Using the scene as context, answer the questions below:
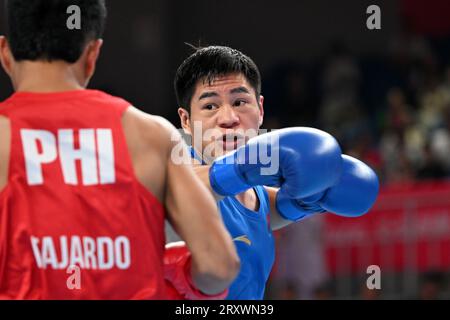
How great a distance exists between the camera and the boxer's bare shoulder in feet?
6.91

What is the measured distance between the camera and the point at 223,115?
3.17 metres

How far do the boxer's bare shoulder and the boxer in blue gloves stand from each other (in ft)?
1.69

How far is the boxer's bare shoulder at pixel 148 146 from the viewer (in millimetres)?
2107

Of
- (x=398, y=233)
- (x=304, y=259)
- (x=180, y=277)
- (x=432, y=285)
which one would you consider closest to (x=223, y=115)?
(x=180, y=277)

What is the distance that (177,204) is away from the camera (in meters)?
2.13

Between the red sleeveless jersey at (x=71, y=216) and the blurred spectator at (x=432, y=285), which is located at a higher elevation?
the red sleeveless jersey at (x=71, y=216)

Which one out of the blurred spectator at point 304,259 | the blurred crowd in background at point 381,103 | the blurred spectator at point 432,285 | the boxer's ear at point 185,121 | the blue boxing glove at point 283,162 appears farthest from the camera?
the blurred crowd in background at point 381,103

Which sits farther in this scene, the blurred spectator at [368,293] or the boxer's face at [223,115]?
the blurred spectator at [368,293]

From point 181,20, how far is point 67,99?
1082 centimetres

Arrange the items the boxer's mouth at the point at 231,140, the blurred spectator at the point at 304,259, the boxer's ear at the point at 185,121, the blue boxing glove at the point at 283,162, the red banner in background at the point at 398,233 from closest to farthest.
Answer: the blue boxing glove at the point at 283,162, the boxer's mouth at the point at 231,140, the boxer's ear at the point at 185,121, the red banner in background at the point at 398,233, the blurred spectator at the point at 304,259

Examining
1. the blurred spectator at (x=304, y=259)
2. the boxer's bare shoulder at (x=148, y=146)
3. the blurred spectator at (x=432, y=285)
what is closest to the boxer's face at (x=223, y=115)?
the boxer's bare shoulder at (x=148, y=146)

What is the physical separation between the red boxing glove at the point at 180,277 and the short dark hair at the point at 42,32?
0.60m

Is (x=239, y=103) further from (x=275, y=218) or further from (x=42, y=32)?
(x=42, y=32)

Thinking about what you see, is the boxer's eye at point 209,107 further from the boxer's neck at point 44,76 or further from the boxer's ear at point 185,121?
the boxer's neck at point 44,76
